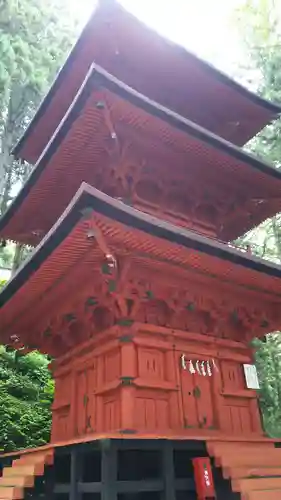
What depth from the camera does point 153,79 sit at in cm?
738

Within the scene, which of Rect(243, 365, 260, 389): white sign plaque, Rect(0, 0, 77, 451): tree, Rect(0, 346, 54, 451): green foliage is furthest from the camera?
Rect(0, 0, 77, 451): tree

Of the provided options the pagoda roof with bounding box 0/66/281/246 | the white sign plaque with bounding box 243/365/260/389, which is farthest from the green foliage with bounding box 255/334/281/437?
the pagoda roof with bounding box 0/66/281/246

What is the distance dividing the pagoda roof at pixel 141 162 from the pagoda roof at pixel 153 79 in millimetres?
1902

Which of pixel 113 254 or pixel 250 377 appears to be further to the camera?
pixel 250 377

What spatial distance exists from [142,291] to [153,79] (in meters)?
4.50

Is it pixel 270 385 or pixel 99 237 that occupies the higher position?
pixel 99 237

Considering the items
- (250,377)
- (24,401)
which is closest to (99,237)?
(250,377)

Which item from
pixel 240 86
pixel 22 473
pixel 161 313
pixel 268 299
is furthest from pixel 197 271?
pixel 240 86

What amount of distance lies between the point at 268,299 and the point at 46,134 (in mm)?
5513

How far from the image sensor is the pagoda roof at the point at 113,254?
385 centimetres

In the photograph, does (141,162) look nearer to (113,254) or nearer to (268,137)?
(113,254)

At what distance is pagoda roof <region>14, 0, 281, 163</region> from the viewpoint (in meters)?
6.61

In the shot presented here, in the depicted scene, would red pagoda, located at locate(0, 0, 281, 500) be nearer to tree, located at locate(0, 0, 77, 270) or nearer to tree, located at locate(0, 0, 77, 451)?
tree, located at locate(0, 0, 77, 451)

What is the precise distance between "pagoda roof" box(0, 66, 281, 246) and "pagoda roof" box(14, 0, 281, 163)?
74.9 inches
